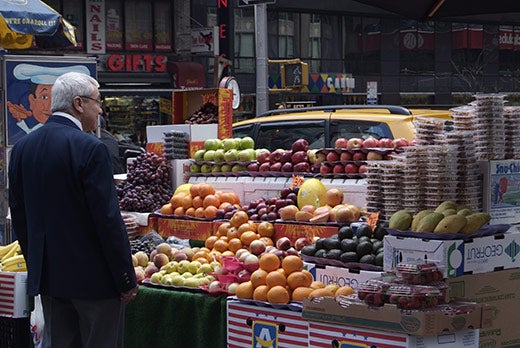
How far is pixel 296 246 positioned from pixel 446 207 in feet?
5.64

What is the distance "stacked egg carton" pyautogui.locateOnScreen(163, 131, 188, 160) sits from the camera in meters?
9.91

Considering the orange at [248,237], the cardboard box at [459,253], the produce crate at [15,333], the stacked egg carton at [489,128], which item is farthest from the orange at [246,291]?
the produce crate at [15,333]

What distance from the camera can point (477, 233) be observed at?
19.5 feet

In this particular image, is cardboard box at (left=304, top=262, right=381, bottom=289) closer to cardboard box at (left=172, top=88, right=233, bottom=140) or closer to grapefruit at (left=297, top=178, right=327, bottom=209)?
grapefruit at (left=297, top=178, right=327, bottom=209)

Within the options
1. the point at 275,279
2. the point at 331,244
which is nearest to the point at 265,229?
the point at 331,244

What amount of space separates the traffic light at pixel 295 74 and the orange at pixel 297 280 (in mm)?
18970

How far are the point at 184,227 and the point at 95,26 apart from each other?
21.5 meters

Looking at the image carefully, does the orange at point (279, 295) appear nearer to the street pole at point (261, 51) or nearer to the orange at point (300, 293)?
the orange at point (300, 293)

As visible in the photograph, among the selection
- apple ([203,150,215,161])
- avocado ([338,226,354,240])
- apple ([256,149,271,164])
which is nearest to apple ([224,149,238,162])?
apple ([203,150,215,161])

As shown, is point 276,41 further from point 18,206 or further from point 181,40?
point 18,206

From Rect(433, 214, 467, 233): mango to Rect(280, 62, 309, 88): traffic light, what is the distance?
1939 cm

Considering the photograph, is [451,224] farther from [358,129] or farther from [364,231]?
[358,129]

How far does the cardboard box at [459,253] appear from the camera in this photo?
576 centimetres

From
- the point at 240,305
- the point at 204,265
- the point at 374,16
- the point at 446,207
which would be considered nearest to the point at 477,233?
the point at 446,207
